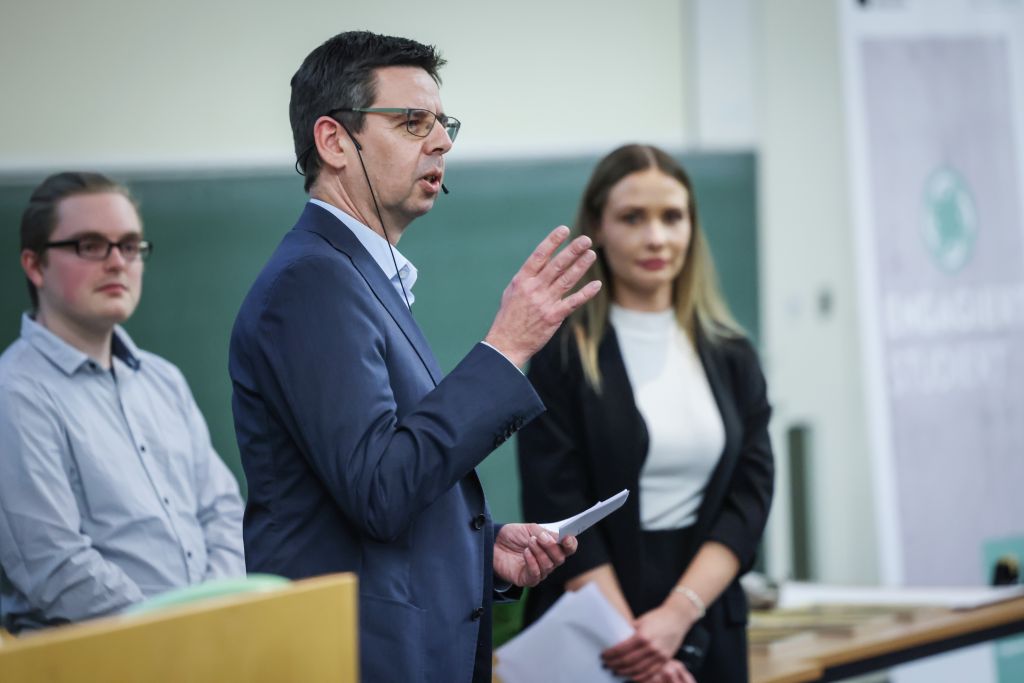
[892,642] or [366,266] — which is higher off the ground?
[366,266]

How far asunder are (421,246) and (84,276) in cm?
139

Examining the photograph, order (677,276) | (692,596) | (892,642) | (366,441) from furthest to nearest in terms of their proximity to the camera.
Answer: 1. (892,642)
2. (677,276)
3. (692,596)
4. (366,441)

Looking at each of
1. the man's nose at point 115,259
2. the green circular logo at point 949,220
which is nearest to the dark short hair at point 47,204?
the man's nose at point 115,259

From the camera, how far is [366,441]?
1.29 meters

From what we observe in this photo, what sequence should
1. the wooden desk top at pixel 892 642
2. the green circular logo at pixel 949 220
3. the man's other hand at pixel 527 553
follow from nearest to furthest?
the man's other hand at pixel 527 553, the wooden desk top at pixel 892 642, the green circular logo at pixel 949 220

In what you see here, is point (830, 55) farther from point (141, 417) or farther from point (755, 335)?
point (141, 417)

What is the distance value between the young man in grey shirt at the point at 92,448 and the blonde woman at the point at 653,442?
0.63 m

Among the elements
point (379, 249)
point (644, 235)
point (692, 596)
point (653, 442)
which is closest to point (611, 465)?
point (653, 442)

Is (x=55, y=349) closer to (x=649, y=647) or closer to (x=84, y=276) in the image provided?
(x=84, y=276)

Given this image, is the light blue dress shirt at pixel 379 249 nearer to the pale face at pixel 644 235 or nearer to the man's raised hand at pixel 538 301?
the man's raised hand at pixel 538 301

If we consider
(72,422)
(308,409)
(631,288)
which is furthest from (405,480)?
(631,288)

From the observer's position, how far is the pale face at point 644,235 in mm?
2303

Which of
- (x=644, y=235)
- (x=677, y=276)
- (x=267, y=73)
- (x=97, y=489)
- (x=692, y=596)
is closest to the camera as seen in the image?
(x=97, y=489)

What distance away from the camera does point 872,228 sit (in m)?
4.03
